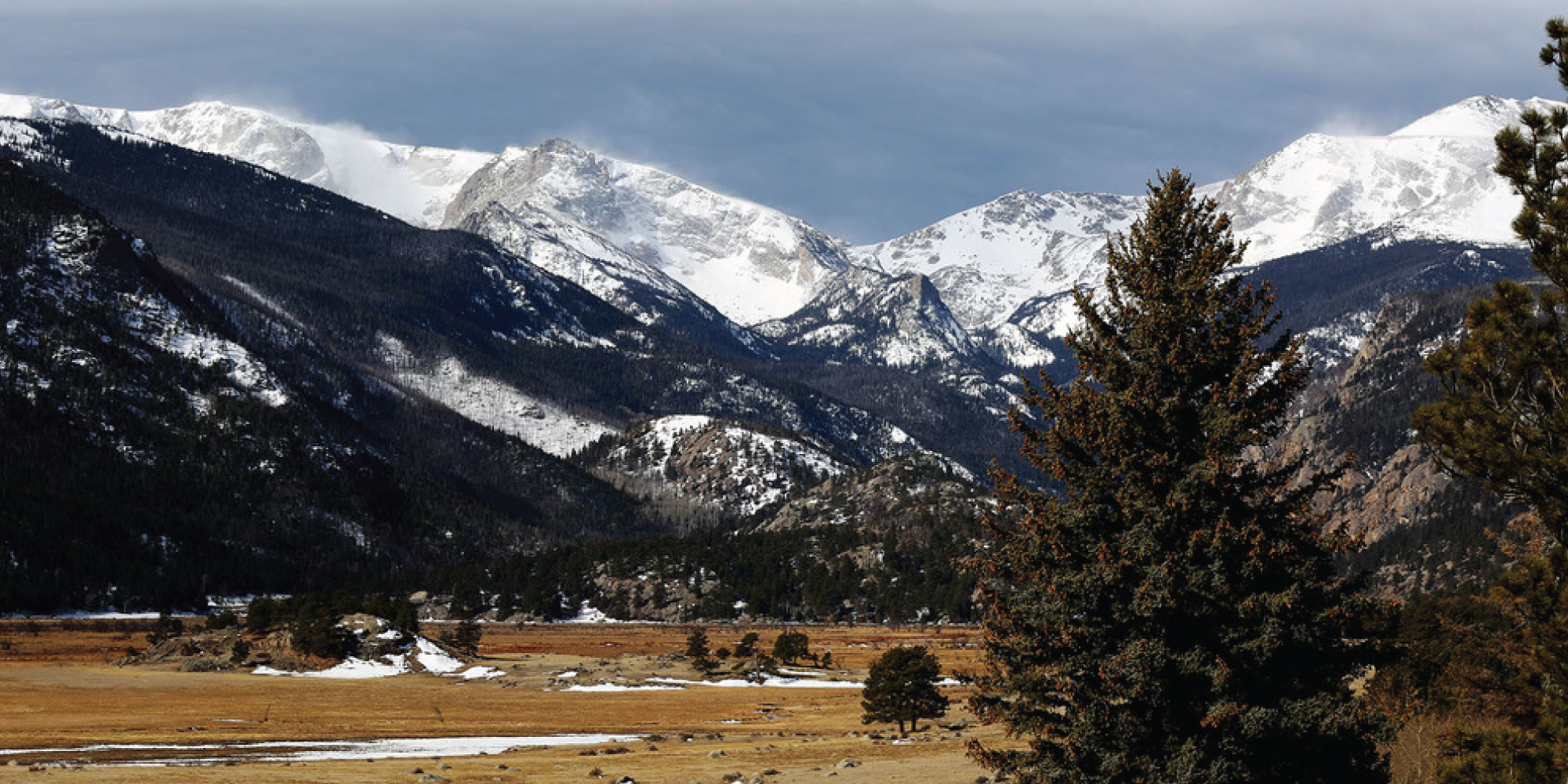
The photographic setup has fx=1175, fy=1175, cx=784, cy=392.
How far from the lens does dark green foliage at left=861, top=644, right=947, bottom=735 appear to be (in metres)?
62.1

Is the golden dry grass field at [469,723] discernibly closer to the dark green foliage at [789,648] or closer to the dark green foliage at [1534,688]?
the dark green foliage at [789,648]

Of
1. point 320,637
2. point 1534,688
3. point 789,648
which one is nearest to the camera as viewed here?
point 1534,688

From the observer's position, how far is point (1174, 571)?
77.7 ft

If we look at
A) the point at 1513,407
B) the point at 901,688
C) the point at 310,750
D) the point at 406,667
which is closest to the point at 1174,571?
the point at 1513,407

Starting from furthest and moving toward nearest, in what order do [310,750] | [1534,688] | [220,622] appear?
1. [220,622]
2. [310,750]
3. [1534,688]

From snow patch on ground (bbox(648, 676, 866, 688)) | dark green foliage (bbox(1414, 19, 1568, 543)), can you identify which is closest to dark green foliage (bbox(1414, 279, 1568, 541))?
dark green foliage (bbox(1414, 19, 1568, 543))

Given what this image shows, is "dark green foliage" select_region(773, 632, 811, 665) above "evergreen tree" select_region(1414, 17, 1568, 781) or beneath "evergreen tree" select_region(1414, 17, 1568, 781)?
beneath

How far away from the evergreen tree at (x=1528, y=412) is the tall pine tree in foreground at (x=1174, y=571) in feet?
10.8

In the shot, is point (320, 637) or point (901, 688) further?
point (320, 637)

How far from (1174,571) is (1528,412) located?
690cm

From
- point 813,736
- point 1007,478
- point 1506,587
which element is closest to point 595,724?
point 813,736

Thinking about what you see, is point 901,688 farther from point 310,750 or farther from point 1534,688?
point 1534,688

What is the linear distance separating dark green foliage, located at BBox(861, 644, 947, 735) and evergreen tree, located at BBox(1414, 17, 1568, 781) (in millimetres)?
41768

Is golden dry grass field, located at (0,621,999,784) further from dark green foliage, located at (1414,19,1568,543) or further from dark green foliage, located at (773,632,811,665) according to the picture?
dark green foliage, located at (1414,19,1568,543)
